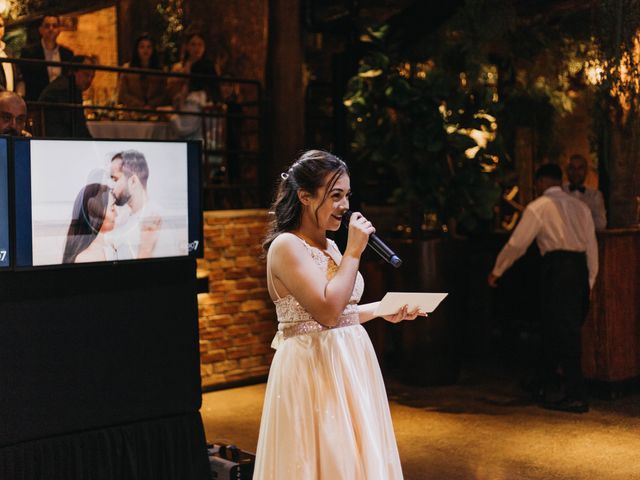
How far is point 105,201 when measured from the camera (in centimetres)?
381

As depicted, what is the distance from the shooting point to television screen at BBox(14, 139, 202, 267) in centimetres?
361

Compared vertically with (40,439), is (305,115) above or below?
above

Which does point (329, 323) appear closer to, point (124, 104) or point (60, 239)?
point (60, 239)

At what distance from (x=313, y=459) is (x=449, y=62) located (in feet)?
18.1

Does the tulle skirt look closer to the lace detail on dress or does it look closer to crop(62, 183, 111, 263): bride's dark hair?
the lace detail on dress

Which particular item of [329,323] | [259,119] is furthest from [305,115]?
[329,323]

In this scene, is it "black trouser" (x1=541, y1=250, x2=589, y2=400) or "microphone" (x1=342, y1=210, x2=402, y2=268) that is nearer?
"microphone" (x1=342, y1=210, x2=402, y2=268)

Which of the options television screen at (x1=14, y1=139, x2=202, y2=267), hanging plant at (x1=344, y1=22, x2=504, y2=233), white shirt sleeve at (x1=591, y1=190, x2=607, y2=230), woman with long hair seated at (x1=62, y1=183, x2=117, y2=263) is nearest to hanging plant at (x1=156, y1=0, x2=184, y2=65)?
hanging plant at (x1=344, y1=22, x2=504, y2=233)

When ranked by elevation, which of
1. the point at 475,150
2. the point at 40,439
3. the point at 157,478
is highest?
the point at 475,150

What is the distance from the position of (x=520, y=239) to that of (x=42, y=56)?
365 centimetres

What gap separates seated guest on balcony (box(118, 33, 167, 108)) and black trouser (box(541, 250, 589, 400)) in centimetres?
335

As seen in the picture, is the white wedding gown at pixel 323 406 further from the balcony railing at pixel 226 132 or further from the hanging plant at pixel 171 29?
the hanging plant at pixel 171 29

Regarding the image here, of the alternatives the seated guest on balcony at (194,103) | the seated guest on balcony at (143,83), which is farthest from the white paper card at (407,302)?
the seated guest on balcony at (143,83)

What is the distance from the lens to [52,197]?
3.67 meters
